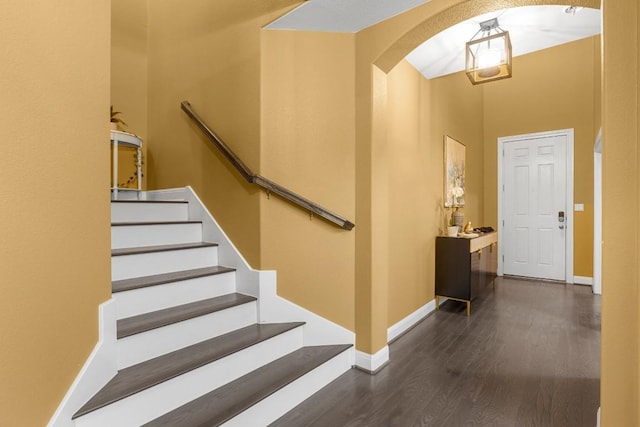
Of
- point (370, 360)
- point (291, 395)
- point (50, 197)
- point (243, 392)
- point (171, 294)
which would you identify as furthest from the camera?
point (370, 360)

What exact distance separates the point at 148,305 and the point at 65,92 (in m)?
1.25

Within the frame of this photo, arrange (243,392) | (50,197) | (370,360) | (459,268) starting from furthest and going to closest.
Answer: (459,268), (370,360), (243,392), (50,197)

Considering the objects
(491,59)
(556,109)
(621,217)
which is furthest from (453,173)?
(621,217)

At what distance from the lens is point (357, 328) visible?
2457 mm

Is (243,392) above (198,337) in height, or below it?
below

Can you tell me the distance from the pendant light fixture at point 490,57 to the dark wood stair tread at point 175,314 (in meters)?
2.52

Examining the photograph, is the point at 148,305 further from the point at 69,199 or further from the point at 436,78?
the point at 436,78

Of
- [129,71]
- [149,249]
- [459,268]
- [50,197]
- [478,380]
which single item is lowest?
[478,380]

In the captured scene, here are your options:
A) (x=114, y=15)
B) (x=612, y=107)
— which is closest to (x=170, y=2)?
(x=114, y=15)

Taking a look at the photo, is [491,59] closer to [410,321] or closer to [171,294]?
[410,321]

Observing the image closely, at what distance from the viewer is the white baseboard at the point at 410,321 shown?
9.74 ft

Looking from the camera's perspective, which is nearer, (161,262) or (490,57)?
(161,262)

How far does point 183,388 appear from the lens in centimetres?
168

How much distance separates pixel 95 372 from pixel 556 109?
6438 mm
